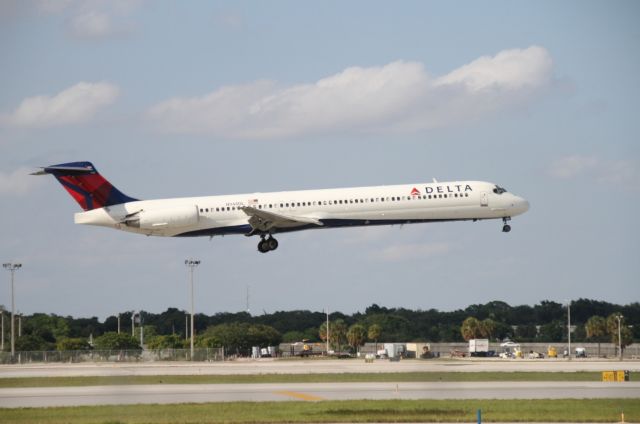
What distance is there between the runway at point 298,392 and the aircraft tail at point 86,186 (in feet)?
66.0

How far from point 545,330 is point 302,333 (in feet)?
107

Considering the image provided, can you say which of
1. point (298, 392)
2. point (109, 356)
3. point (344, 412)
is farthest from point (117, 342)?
point (344, 412)

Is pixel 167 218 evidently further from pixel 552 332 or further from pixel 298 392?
pixel 552 332

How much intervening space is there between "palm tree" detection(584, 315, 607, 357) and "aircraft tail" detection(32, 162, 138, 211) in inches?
3124

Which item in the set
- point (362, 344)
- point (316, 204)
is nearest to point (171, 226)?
point (316, 204)

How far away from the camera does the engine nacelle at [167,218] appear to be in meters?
72.8

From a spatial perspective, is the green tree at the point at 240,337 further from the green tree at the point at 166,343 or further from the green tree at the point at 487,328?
the green tree at the point at 487,328

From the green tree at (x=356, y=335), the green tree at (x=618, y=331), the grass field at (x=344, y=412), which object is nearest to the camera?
the grass field at (x=344, y=412)

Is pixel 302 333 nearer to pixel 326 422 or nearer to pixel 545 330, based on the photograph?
pixel 545 330

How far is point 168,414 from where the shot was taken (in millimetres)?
44375

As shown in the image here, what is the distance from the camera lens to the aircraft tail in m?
75.1

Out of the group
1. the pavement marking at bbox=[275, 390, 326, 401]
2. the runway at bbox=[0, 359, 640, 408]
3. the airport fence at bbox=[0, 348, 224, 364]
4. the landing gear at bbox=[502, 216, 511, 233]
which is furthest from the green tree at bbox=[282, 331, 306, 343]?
the pavement marking at bbox=[275, 390, 326, 401]

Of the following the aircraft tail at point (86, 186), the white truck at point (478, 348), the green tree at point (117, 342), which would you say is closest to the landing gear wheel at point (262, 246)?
the aircraft tail at point (86, 186)

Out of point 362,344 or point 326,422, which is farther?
point 362,344
